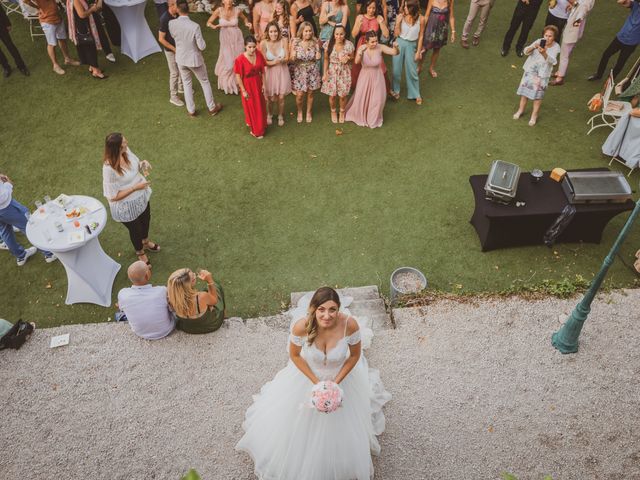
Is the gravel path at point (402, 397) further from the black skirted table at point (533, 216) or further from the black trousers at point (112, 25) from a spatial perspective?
the black trousers at point (112, 25)

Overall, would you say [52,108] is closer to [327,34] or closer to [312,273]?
[327,34]

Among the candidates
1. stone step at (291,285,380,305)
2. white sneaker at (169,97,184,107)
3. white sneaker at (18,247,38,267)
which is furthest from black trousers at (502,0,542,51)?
white sneaker at (18,247,38,267)

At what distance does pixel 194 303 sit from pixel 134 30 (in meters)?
6.65

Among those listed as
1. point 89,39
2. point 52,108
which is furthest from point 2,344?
point 89,39

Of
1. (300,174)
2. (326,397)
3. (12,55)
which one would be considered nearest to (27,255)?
(300,174)

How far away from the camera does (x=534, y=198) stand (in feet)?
19.7

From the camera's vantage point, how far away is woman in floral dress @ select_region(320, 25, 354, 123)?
742 centimetres

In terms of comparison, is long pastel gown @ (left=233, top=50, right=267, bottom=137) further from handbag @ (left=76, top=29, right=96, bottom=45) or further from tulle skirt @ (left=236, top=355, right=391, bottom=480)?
tulle skirt @ (left=236, top=355, right=391, bottom=480)

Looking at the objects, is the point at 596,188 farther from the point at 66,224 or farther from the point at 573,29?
the point at 66,224

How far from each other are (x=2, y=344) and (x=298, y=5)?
6361 millimetres

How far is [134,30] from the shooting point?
9.29 meters

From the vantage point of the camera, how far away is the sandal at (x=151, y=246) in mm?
6296

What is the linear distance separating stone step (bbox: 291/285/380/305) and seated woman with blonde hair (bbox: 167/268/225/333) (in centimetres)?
84

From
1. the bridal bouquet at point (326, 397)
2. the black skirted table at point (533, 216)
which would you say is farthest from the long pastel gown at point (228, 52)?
the bridal bouquet at point (326, 397)
